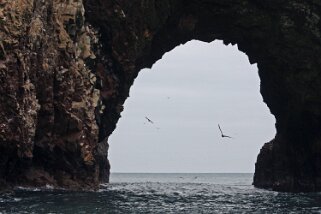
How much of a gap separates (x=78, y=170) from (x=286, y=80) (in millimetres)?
26253

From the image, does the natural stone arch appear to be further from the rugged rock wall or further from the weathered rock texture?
the rugged rock wall

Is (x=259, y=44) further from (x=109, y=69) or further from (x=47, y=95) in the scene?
(x=47, y=95)

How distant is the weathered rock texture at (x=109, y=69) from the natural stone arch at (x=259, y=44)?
115 millimetres

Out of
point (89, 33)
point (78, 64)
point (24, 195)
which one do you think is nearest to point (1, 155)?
point (24, 195)

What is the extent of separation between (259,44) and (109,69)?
690 inches

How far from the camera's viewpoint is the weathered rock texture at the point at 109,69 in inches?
1751

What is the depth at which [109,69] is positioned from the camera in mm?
59906

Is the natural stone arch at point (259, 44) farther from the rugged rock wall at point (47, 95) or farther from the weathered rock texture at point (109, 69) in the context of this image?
the rugged rock wall at point (47, 95)

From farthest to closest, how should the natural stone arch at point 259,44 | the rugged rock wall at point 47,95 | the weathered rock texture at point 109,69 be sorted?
the natural stone arch at point 259,44, the weathered rock texture at point 109,69, the rugged rock wall at point 47,95

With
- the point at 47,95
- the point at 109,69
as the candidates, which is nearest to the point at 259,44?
the point at 109,69

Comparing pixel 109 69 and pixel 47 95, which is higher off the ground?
pixel 109 69

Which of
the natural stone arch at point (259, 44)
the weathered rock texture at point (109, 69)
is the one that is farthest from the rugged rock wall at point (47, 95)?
the natural stone arch at point (259, 44)

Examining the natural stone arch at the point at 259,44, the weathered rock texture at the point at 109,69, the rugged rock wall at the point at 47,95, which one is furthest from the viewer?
the natural stone arch at the point at 259,44

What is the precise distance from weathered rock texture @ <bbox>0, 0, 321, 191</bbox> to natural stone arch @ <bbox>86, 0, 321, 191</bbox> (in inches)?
4.5
